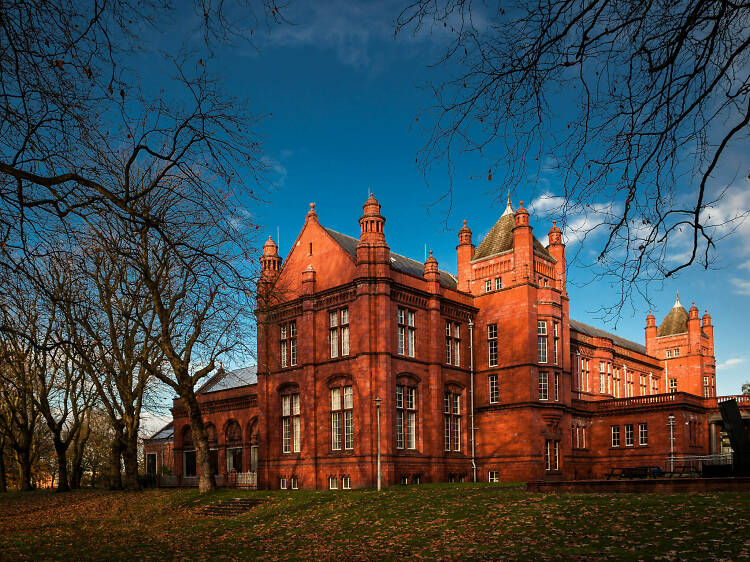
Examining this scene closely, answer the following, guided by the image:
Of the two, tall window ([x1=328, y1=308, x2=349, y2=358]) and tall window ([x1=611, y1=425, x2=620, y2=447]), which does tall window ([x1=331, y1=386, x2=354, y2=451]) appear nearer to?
tall window ([x1=328, y1=308, x2=349, y2=358])

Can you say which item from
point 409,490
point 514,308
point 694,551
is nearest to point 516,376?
point 514,308

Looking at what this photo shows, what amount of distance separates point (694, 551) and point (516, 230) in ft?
95.5

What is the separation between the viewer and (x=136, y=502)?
109 feet

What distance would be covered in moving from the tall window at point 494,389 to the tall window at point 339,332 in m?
9.89

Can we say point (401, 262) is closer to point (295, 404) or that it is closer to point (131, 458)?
point (295, 404)

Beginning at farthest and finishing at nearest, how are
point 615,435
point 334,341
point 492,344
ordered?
point 615,435 → point 492,344 → point 334,341

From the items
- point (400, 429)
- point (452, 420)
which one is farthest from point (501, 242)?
point (400, 429)

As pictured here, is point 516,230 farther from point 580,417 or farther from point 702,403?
point 702,403

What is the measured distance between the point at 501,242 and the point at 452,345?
26.8ft

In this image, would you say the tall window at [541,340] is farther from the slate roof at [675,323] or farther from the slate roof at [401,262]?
the slate roof at [675,323]

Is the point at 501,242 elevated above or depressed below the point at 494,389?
above

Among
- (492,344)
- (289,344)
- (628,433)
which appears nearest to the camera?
(289,344)

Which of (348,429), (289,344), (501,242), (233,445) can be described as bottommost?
(233,445)

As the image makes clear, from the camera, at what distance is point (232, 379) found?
57.1 m
